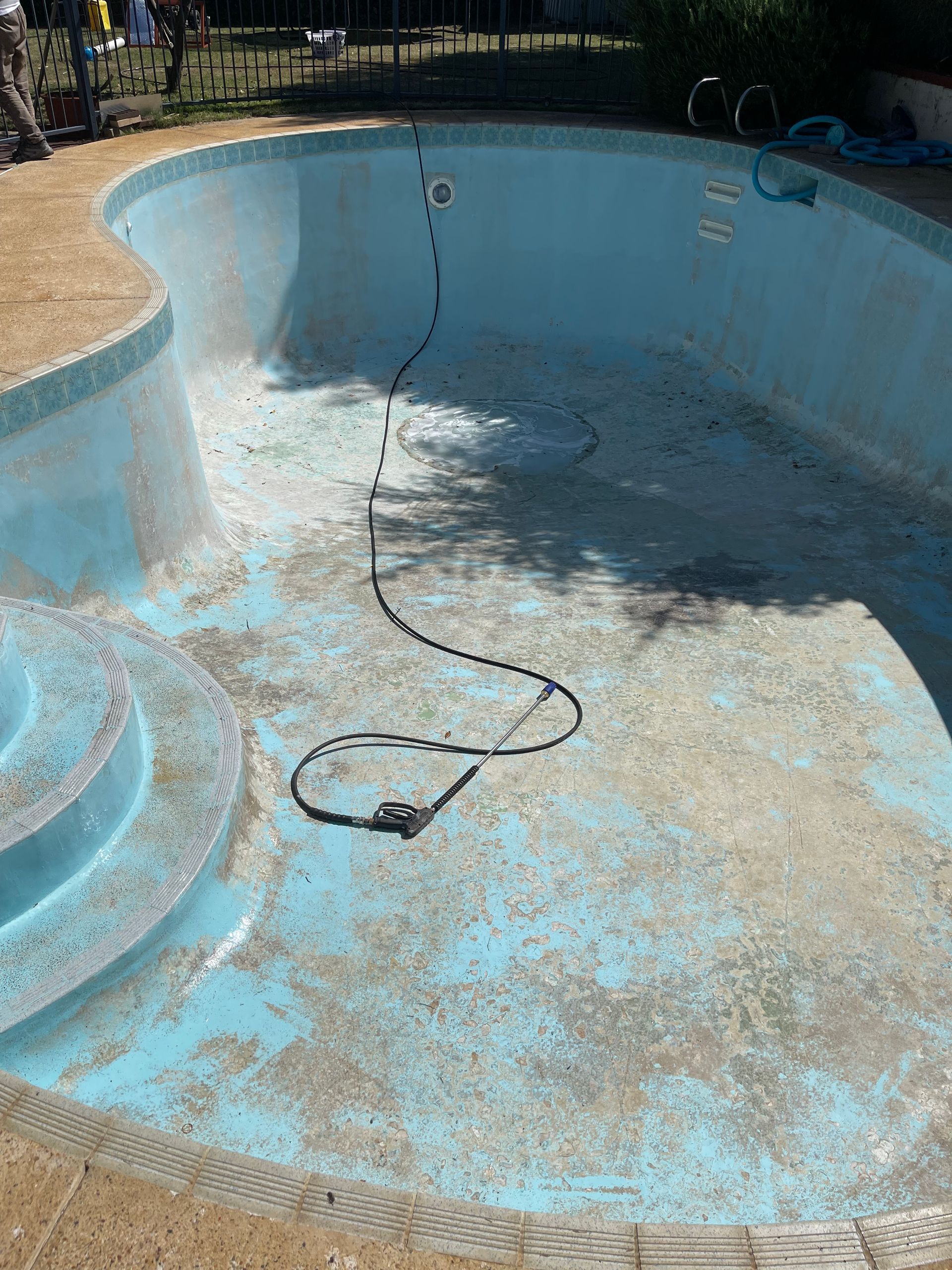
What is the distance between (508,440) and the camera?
860cm

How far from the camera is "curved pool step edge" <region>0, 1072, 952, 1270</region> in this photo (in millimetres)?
2623

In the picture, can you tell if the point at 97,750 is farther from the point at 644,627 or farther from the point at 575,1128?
the point at 644,627

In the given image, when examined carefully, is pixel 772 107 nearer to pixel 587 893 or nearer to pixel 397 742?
pixel 397 742

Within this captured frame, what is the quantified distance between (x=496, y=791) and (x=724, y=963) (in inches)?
49.4

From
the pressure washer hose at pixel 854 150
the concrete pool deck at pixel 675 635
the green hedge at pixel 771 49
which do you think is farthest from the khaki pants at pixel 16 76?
the pressure washer hose at pixel 854 150

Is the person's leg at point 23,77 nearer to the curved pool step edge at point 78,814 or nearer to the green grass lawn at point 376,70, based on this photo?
the green grass lawn at point 376,70

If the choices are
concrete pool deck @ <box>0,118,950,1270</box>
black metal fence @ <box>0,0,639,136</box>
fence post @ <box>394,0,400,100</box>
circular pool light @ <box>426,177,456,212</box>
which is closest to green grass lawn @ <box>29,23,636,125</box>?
black metal fence @ <box>0,0,639,136</box>

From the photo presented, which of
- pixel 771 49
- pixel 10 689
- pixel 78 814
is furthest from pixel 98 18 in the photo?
pixel 78 814

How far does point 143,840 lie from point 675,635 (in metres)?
3.23

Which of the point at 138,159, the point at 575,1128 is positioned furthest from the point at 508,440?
the point at 575,1128

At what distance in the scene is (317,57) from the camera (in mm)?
14945

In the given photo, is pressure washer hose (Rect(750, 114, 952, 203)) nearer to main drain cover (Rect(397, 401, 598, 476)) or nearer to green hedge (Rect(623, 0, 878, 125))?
green hedge (Rect(623, 0, 878, 125))

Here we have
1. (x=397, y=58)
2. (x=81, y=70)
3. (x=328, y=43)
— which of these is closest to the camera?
(x=81, y=70)

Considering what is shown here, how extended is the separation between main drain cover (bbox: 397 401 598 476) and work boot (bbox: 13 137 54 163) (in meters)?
4.33
